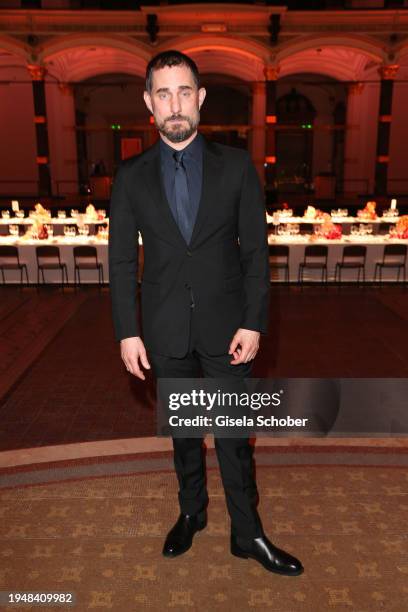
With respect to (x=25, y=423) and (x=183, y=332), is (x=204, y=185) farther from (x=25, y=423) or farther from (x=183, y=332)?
(x=25, y=423)

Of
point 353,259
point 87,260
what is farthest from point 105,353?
point 353,259

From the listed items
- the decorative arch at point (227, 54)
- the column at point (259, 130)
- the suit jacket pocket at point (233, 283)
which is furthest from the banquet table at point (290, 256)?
the column at point (259, 130)

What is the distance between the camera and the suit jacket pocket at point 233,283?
2.63 metres

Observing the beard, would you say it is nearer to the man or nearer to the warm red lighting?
the man

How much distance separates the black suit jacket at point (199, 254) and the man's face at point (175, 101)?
0.59 ft

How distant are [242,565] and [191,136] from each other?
210 centimetres

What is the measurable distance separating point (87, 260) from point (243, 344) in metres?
8.04

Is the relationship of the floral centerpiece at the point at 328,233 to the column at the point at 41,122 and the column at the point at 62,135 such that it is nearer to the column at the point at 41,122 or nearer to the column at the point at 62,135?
the column at the point at 41,122

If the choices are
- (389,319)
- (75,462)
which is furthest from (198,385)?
(389,319)

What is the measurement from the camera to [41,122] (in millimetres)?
18594

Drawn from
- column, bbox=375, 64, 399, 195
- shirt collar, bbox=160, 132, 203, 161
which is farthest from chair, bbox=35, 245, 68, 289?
column, bbox=375, 64, 399, 195

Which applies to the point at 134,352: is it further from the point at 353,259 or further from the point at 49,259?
the point at 353,259

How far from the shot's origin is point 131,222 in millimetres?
2627

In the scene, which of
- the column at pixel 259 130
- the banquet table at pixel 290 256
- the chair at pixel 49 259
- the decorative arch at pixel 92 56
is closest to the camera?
the chair at pixel 49 259
